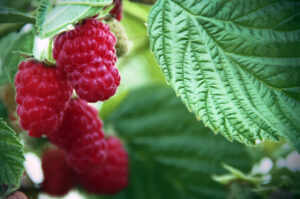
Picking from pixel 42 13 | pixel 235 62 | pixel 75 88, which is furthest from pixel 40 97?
pixel 235 62

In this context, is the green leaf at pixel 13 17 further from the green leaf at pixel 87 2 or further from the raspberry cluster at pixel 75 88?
the green leaf at pixel 87 2

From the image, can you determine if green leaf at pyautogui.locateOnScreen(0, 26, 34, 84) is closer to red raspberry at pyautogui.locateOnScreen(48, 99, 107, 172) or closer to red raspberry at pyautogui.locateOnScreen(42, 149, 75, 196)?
red raspberry at pyautogui.locateOnScreen(48, 99, 107, 172)

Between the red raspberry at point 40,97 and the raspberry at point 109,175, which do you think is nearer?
the red raspberry at point 40,97

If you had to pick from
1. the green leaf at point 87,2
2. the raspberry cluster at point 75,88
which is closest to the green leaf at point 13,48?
the raspberry cluster at point 75,88

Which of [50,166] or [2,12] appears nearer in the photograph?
[2,12]

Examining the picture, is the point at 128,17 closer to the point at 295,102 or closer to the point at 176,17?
the point at 176,17

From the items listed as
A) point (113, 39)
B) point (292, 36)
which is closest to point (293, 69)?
point (292, 36)
